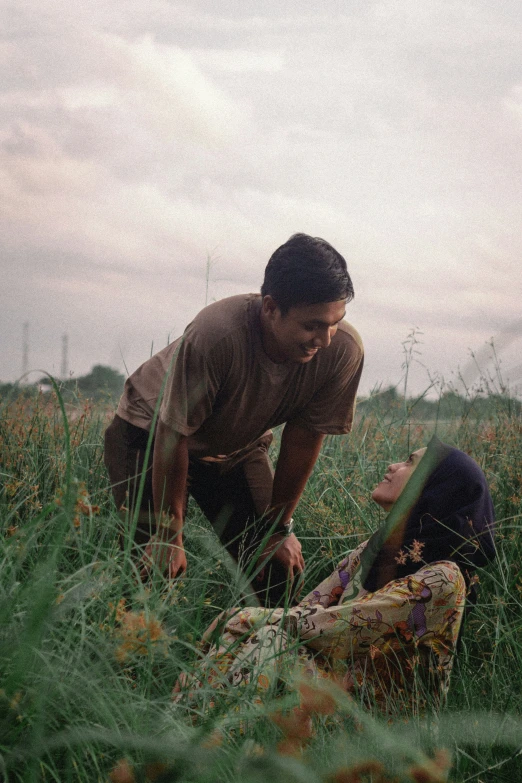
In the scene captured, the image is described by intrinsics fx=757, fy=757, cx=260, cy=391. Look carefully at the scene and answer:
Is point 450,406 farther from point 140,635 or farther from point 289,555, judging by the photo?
point 140,635

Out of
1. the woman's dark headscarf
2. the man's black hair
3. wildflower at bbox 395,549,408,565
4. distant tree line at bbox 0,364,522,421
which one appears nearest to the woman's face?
the woman's dark headscarf

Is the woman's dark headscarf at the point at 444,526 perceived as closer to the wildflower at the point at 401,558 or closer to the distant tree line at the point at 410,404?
the wildflower at the point at 401,558

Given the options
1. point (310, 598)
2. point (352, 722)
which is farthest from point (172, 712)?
point (310, 598)

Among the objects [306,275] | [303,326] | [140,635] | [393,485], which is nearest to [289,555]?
[393,485]

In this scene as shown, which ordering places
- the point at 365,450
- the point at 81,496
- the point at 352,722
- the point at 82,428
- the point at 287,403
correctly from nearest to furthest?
the point at 81,496 < the point at 352,722 < the point at 287,403 < the point at 82,428 < the point at 365,450

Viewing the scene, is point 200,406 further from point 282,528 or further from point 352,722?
point 352,722

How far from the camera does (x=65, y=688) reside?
1.45 m

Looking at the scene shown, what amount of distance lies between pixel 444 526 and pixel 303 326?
90 centimetres

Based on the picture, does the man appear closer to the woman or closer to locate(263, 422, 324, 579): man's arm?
locate(263, 422, 324, 579): man's arm

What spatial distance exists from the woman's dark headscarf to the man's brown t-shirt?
69cm

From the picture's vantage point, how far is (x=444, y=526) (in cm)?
269

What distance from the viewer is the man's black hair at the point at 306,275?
285cm

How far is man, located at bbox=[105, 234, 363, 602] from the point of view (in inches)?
114

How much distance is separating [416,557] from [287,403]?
1.06 metres
